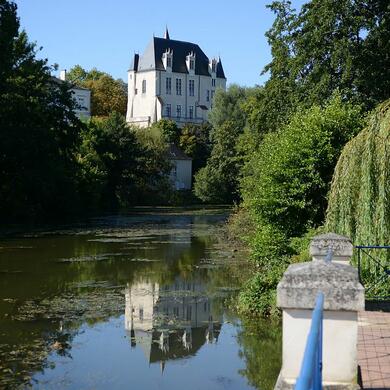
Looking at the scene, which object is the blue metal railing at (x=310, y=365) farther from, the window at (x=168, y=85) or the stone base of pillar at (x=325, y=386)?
the window at (x=168, y=85)

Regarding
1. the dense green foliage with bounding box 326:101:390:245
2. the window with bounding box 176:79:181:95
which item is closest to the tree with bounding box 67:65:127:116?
the window with bounding box 176:79:181:95

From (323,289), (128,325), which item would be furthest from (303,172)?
(323,289)

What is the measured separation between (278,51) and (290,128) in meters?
10.7

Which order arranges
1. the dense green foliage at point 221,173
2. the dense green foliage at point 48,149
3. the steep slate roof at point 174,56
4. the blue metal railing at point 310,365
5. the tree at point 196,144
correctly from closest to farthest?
the blue metal railing at point 310,365 < the dense green foliage at point 48,149 < the dense green foliage at point 221,173 < the tree at point 196,144 < the steep slate roof at point 174,56

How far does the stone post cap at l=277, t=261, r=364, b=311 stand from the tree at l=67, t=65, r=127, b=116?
94.5m

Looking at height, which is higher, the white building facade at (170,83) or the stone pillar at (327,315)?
the white building facade at (170,83)

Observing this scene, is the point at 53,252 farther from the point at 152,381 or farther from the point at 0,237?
the point at 152,381

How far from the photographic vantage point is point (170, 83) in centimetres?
11262

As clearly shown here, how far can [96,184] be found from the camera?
5347 cm

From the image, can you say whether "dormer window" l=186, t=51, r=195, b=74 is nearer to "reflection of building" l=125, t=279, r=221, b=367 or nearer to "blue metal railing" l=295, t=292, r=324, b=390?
"reflection of building" l=125, t=279, r=221, b=367

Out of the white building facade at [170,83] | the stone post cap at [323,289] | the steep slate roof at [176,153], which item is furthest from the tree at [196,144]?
the stone post cap at [323,289]

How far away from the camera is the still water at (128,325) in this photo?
10.6 meters

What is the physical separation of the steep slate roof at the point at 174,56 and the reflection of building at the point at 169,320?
94.6 m

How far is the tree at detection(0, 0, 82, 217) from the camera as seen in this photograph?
37.3m
